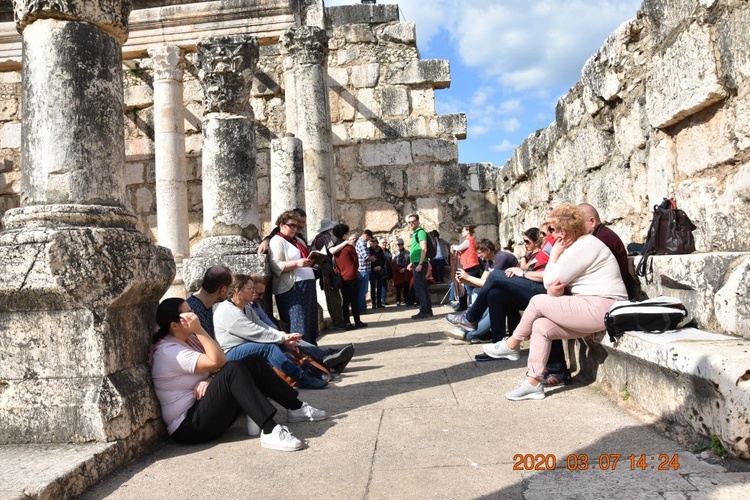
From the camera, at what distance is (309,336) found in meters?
6.78

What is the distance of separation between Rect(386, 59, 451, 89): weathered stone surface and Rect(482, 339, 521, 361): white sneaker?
347 inches

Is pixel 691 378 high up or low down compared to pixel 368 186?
down

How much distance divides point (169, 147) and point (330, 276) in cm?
600

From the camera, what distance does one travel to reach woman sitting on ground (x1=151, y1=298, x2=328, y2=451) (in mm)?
4000

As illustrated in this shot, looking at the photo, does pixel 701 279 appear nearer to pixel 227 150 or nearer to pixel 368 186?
pixel 227 150

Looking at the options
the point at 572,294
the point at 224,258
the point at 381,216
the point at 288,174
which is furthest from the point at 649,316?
the point at 381,216

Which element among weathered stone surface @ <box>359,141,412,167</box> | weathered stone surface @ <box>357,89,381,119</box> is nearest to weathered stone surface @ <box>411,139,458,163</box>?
weathered stone surface @ <box>359,141,412,167</box>

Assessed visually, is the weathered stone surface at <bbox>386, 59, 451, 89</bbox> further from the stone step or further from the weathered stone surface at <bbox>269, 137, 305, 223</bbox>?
the stone step

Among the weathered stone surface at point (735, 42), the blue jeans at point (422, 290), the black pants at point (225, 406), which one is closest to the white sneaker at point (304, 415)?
the black pants at point (225, 406)

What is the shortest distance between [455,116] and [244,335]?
9836 millimetres

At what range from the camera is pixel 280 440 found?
3.89 meters

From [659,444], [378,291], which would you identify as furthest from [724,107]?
[378,291]

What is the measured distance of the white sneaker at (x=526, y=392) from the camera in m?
4.68
